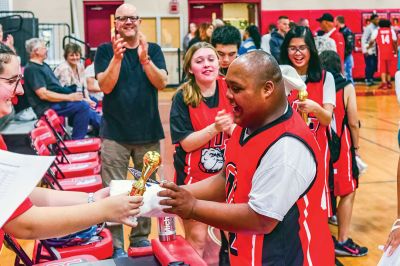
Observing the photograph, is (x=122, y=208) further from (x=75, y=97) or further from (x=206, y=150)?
(x=75, y=97)

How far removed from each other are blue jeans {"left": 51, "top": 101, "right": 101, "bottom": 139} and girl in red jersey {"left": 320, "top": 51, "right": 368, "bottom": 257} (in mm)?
4388

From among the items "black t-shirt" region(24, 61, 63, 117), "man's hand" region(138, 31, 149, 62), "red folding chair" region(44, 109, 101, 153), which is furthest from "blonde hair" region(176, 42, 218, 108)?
"black t-shirt" region(24, 61, 63, 117)

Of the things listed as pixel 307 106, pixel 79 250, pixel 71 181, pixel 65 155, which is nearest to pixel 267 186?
pixel 307 106

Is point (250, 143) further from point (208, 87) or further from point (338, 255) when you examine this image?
point (338, 255)

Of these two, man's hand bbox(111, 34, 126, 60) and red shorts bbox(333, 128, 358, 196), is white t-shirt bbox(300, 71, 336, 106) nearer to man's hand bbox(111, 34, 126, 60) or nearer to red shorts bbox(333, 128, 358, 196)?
red shorts bbox(333, 128, 358, 196)

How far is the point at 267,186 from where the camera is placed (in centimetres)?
200

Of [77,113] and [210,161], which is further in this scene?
[77,113]

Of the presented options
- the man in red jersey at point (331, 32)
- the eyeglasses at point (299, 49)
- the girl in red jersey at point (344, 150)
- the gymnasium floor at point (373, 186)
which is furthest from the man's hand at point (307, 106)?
the man in red jersey at point (331, 32)

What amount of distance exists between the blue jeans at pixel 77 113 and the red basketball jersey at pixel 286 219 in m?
6.37

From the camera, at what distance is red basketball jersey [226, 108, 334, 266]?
2.10 metres

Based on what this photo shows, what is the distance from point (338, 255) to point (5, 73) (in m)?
3.44

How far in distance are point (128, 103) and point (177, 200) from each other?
2.53 meters

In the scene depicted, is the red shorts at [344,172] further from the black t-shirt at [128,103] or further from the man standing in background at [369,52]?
the man standing in background at [369,52]

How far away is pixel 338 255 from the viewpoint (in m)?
4.76
